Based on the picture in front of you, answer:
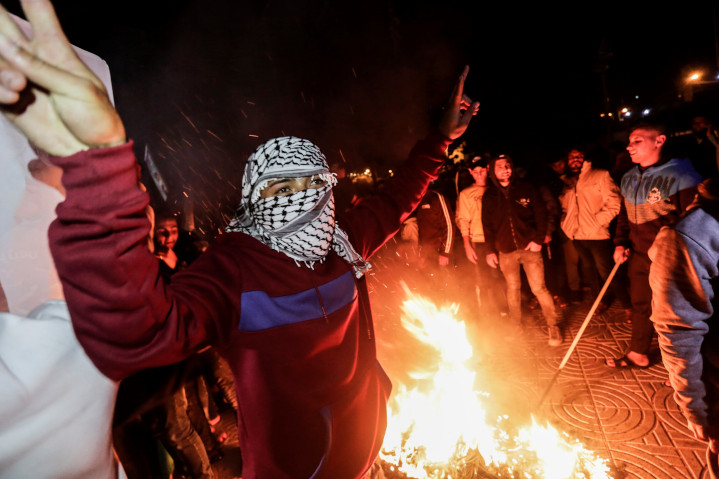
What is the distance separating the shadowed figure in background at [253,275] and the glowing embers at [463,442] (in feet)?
3.89

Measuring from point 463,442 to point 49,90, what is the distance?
351 centimetres

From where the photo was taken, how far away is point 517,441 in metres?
3.12

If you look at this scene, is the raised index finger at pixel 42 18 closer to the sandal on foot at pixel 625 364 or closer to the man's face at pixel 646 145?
the man's face at pixel 646 145

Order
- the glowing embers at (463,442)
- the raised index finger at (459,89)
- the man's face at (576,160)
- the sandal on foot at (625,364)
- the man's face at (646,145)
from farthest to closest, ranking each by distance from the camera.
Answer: the man's face at (576,160)
the sandal on foot at (625,364)
the man's face at (646,145)
the glowing embers at (463,442)
the raised index finger at (459,89)

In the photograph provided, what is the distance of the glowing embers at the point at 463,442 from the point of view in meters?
2.88

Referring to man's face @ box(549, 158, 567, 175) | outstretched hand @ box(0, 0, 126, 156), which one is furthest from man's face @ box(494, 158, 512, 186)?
outstretched hand @ box(0, 0, 126, 156)

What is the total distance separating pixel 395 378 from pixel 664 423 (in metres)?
2.70

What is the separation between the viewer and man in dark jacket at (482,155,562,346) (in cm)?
529

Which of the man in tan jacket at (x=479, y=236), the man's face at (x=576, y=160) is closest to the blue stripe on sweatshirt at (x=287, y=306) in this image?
the man in tan jacket at (x=479, y=236)

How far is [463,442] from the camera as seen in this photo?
3096 mm

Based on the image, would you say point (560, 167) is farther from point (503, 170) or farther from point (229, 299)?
point (229, 299)

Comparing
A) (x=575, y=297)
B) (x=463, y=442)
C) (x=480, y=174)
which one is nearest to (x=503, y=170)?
(x=480, y=174)

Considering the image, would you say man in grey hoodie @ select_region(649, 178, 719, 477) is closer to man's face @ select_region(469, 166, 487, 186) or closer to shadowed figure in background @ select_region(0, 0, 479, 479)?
shadowed figure in background @ select_region(0, 0, 479, 479)

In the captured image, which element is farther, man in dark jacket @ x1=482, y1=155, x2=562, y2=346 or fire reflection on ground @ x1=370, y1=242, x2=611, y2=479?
man in dark jacket @ x1=482, y1=155, x2=562, y2=346
